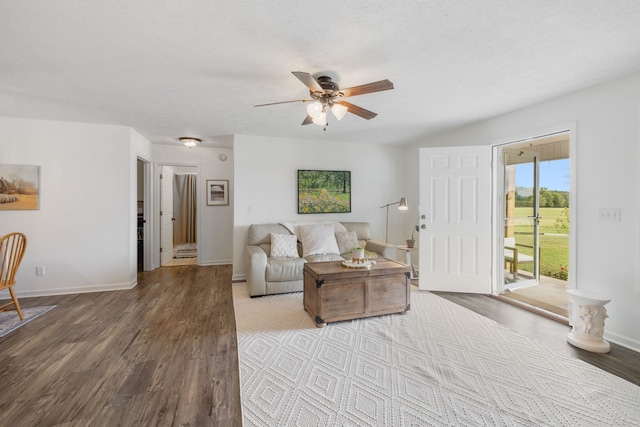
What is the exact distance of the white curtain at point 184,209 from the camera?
7457 mm

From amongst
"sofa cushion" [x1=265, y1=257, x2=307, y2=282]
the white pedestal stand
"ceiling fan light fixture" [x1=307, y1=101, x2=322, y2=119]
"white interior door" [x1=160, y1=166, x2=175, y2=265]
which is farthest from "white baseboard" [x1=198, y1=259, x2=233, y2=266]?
the white pedestal stand

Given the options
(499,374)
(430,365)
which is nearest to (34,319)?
(430,365)

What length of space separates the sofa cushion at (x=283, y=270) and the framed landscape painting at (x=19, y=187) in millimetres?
3120

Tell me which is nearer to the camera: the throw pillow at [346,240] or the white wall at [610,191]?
the white wall at [610,191]

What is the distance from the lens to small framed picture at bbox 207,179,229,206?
5395mm

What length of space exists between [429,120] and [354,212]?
6.56 ft

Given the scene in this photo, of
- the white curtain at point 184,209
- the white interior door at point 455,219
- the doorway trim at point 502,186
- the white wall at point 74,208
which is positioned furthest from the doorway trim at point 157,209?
the doorway trim at point 502,186

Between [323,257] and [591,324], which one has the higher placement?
[323,257]

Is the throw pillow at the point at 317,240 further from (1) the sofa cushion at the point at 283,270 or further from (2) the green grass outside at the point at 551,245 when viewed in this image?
(2) the green grass outside at the point at 551,245

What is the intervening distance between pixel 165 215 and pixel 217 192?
1.30 meters

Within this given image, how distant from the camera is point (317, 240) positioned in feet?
13.5

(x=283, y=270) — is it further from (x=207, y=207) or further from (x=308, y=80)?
(x=207, y=207)

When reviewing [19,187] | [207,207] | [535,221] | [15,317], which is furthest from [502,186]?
[19,187]

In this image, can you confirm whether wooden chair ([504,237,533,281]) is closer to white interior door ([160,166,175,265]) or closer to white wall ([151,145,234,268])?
white wall ([151,145,234,268])
